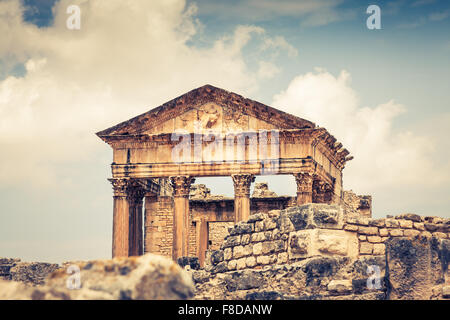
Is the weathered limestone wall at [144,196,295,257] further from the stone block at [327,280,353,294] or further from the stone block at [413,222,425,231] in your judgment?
the stone block at [327,280,353,294]

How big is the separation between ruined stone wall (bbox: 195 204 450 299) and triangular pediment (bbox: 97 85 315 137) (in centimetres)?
2096

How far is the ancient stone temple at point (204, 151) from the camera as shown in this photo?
33.1m

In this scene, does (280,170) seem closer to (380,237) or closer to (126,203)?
(126,203)

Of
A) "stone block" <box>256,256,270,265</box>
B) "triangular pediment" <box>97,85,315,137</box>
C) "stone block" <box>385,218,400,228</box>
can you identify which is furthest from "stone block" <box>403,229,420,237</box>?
"triangular pediment" <box>97,85,315,137</box>

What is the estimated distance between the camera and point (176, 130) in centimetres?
3397

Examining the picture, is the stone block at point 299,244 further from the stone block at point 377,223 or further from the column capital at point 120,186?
the column capital at point 120,186

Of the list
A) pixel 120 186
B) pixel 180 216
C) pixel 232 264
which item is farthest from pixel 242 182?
pixel 232 264

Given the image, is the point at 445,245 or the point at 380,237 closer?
the point at 445,245

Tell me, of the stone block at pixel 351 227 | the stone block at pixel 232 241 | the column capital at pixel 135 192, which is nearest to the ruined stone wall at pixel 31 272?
the column capital at pixel 135 192

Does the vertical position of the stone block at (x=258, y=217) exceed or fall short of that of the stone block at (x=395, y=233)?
it exceeds it

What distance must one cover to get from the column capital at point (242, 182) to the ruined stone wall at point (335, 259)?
68.3ft

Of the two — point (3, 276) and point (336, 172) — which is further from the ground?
Result: point (336, 172)

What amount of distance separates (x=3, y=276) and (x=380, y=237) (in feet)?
58.7
